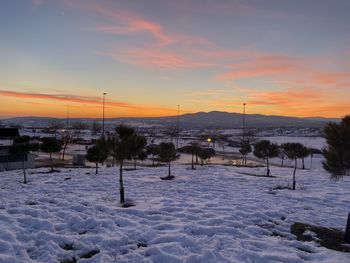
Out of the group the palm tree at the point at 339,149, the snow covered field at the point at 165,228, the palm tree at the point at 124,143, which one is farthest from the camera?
the palm tree at the point at 124,143

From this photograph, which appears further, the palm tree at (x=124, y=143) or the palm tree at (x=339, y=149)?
the palm tree at (x=124, y=143)

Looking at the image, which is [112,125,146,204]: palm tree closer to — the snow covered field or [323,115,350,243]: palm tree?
the snow covered field

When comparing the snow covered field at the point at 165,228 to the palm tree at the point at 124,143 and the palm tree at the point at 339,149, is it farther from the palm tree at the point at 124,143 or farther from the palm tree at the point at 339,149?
the palm tree at the point at 339,149

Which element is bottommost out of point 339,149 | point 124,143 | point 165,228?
point 165,228

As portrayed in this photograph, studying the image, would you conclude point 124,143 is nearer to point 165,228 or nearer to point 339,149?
point 165,228

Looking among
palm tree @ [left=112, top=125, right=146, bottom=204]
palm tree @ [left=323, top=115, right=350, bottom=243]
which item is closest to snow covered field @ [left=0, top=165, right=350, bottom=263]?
palm tree @ [left=112, top=125, right=146, bottom=204]

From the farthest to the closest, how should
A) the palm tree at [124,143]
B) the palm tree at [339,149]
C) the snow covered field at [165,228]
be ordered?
1. the palm tree at [124,143]
2. the palm tree at [339,149]
3. the snow covered field at [165,228]

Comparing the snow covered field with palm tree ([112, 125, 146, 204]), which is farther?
palm tree ([112, 125, 146, 204])

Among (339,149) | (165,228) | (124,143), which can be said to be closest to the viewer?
(165,228)

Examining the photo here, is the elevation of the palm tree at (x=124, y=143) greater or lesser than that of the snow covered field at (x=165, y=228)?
greater

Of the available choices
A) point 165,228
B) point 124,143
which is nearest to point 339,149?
point 165,228

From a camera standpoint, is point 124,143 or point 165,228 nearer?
point 165,228

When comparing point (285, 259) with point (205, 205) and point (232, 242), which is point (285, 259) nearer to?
point (232, 242)

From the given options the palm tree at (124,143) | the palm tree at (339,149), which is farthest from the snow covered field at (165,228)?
the palm tree at (339,149)
